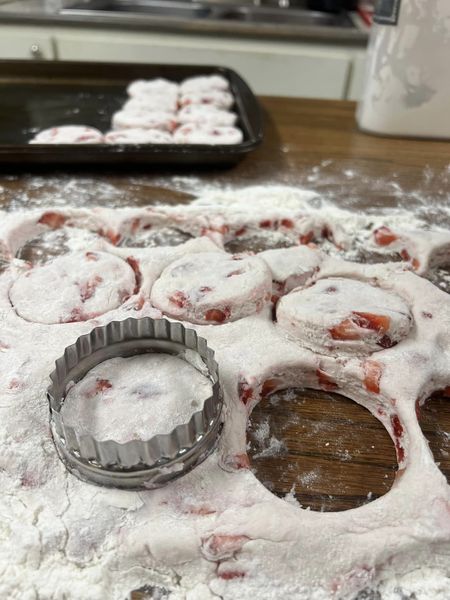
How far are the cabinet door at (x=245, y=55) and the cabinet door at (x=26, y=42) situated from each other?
0.05 meters

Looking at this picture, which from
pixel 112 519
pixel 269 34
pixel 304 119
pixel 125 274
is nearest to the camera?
pixel 112 519

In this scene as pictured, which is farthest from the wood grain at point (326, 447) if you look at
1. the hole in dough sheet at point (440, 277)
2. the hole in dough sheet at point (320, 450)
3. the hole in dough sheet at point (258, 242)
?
the hole in dough sheet at point (258, 242)

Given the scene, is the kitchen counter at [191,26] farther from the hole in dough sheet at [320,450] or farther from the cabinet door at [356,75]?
the hole in dough sheet at [320,450]

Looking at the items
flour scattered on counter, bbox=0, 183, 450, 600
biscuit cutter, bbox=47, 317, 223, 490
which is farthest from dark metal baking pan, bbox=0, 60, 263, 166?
biscuit cutter, bbox=47, 317, 223, 490

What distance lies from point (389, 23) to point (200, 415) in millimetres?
1259

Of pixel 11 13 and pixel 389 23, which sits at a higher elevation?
pixel 389 23

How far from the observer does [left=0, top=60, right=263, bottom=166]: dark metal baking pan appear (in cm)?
131

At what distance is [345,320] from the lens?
79 centimetres

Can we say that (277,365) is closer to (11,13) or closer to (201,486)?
(201,486)

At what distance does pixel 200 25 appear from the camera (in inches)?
84.7

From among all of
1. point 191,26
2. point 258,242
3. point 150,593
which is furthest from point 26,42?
point 150,593

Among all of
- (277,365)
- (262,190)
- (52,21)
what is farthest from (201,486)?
(52,21)

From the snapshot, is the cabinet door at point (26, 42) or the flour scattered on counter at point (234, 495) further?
the cabinet door at point (26, 42)

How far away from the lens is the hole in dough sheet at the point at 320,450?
65 centimetres
